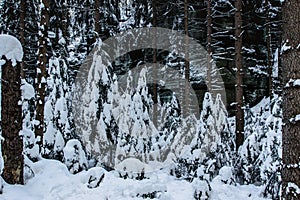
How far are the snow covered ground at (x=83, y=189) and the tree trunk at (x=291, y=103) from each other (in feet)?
9.61

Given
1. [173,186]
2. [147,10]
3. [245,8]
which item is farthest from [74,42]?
[173,186]

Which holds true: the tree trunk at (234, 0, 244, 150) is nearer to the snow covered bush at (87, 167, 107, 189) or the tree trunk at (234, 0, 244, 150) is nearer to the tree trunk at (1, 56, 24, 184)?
the snow covered bush at (87, 167, 107, 189)

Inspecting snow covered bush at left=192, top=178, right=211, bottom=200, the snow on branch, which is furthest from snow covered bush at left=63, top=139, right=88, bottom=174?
the snow on branch

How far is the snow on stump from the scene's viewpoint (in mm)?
6691

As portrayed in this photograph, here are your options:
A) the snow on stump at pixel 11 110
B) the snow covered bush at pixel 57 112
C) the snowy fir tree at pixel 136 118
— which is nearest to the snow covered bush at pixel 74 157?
the snowy fir tree at pixel 136 118

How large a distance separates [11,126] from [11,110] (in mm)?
298

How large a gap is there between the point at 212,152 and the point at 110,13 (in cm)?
780

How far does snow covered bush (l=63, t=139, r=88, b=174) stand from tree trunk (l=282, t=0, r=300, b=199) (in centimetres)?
639

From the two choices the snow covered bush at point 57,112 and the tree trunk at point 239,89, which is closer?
the snow covered bush at point 57,112


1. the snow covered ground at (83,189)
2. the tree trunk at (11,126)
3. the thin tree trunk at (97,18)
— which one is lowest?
the snow covered ground at (83,189)

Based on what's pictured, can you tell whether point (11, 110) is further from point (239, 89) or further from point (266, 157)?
point (239, 89)

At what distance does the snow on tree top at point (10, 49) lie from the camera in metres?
6.65

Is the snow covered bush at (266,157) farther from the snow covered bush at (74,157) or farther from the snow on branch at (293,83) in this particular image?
the snow covered bush at (74,157)

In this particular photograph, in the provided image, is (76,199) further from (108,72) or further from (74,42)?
(74,42)
